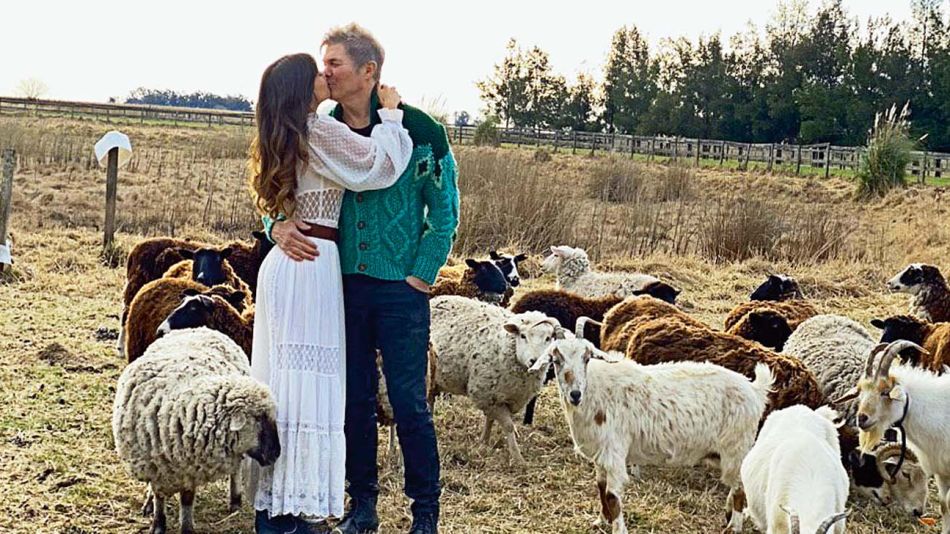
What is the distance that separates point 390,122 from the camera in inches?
170

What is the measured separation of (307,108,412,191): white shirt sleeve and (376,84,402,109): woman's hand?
0.50 feet

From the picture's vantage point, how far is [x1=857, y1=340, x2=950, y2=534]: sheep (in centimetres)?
566

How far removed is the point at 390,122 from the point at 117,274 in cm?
954

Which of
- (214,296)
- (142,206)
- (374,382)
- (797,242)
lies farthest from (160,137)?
(374,382)

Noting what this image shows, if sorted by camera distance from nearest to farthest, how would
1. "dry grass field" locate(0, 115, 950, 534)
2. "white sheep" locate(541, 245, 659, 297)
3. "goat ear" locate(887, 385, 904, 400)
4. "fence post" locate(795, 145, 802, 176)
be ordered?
"goat ear" locate(887, 385, 904, 400), "dry grass field" locate(0, 115, 950, 534), "white sheep" locate(541, 245, 659, 297), "fence post" locate(795, 145, 802, 176)

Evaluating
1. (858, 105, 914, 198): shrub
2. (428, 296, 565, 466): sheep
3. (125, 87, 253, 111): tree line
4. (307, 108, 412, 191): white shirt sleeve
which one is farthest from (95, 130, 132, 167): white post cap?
(125, 87, 253, 111): tree line

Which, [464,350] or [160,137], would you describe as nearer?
[464,350]

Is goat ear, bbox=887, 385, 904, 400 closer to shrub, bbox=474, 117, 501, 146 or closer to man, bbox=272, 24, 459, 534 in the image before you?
man, bbox=272, 24, 459, 534

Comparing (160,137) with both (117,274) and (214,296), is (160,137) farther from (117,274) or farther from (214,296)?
(214,296)

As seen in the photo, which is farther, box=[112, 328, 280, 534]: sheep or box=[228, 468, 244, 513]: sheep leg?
box=[228, 468, 244, 513]: sheep leg

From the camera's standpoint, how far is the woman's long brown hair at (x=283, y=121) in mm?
4129

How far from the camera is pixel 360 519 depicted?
490cm

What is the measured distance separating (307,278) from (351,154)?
0.55m

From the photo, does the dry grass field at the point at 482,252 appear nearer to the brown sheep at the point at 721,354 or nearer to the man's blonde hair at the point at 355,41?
the brown sheep at the point at 721,354
